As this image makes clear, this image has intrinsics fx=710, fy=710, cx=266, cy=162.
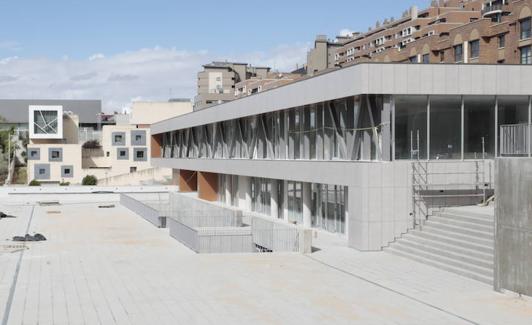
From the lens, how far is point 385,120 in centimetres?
2683

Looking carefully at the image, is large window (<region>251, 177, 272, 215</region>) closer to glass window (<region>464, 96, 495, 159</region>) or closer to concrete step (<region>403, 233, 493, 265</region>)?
glass window (<region>464, 96, 495, 159</region>)

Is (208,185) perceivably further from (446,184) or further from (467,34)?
(446,184)

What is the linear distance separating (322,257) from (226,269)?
4.14 m

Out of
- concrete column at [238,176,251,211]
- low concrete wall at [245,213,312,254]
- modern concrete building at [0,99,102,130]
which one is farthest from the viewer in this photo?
modern concrete building at [0,99,102,130]

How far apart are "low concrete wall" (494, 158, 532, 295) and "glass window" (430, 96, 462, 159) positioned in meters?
8.35

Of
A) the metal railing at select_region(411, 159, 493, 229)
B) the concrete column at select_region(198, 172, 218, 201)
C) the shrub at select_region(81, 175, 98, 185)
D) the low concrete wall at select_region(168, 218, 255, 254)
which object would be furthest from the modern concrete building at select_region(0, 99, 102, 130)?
the metal railing at select_region(411, 159, 493, 229)

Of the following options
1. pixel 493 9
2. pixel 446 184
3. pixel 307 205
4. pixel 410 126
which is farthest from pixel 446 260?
pixel 493 9

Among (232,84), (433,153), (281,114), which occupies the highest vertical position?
(232,84)

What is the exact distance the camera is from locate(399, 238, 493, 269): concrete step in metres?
20.7

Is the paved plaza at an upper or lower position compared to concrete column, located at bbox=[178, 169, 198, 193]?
lower

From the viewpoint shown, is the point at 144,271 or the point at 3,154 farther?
the point at 3,154

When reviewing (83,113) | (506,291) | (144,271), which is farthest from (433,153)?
(83,113)

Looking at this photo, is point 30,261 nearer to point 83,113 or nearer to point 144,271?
point 144,271

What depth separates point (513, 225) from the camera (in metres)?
18.4
